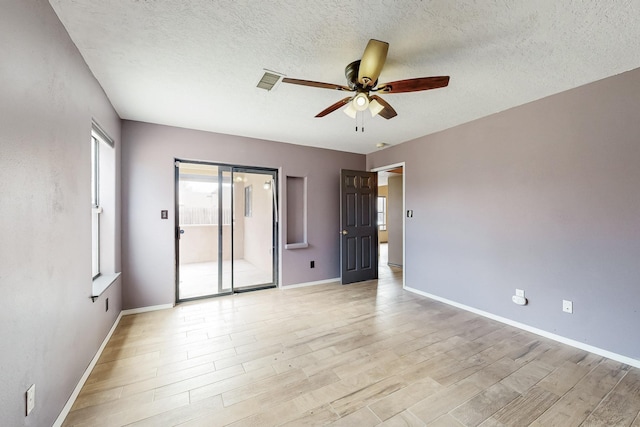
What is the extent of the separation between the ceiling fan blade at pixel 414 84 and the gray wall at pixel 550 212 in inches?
67.6

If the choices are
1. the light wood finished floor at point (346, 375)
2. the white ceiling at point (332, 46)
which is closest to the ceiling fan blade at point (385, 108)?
the white ceiling at point (332, 46)

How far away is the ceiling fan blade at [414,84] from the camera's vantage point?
1.75 metres

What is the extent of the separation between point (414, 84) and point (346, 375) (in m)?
2.29

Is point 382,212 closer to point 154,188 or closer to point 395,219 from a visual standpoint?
point 395,219

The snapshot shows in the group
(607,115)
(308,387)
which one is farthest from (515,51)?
(308,387)

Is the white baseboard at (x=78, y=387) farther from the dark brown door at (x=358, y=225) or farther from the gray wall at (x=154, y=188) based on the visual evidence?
the dark brown door at (x=358, y=225)

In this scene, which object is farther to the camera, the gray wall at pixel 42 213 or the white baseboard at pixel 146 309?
the white baseboard at pixel 146 309

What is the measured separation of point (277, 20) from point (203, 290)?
3.85 meters

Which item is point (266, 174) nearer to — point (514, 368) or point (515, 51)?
point (515, 51)

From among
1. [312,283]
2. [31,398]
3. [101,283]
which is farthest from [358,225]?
[31,398]

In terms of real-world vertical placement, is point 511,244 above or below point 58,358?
above

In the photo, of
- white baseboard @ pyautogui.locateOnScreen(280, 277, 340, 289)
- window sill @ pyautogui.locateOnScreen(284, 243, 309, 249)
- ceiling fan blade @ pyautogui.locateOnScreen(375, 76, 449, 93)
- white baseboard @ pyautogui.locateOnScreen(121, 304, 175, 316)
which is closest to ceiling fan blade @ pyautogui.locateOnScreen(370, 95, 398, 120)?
ceiling fan blade @ pyautogui.locateOnScreen(375, 76, 449, 93)

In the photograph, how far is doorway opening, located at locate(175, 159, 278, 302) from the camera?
390cm

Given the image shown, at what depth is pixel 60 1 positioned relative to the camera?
4.72 feet
